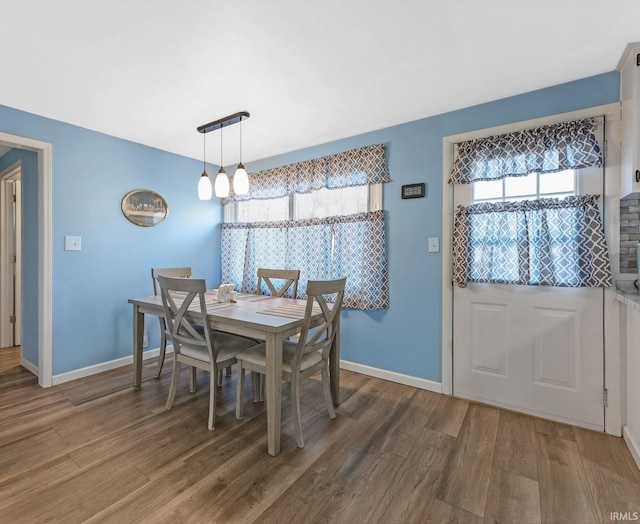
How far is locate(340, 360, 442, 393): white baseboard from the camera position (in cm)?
257

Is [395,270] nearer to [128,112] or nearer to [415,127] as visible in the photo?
[415,127]

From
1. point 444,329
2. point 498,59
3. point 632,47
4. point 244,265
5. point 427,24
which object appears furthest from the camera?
point 244,265

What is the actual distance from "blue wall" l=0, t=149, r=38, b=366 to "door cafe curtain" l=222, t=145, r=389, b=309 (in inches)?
71.2

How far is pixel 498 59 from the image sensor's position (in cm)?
185

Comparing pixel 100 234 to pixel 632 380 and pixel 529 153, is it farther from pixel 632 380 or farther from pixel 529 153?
pixel 632 380

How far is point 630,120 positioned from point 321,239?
231 cm

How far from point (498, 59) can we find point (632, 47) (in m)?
Answer: 0.68

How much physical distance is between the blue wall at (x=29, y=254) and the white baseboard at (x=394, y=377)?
2.96 metres

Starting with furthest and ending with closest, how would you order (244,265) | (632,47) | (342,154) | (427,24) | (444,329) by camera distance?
(244,265) → (342,154) → (444,329) → (632,47) → (427,24)

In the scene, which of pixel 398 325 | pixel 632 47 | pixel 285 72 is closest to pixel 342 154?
pixel 285 72

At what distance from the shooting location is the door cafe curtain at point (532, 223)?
6.42 feet

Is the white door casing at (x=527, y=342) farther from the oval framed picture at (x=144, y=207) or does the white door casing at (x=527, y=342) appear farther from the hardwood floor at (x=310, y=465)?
the oval framed picture at (x=144, y=207)

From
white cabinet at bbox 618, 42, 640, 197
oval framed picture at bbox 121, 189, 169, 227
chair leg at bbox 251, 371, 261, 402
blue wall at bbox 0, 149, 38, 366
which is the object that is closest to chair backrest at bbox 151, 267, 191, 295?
oval framed picture at bbox 121, 189, 169, 227

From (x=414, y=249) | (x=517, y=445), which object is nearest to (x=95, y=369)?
(x=414, y=249)
